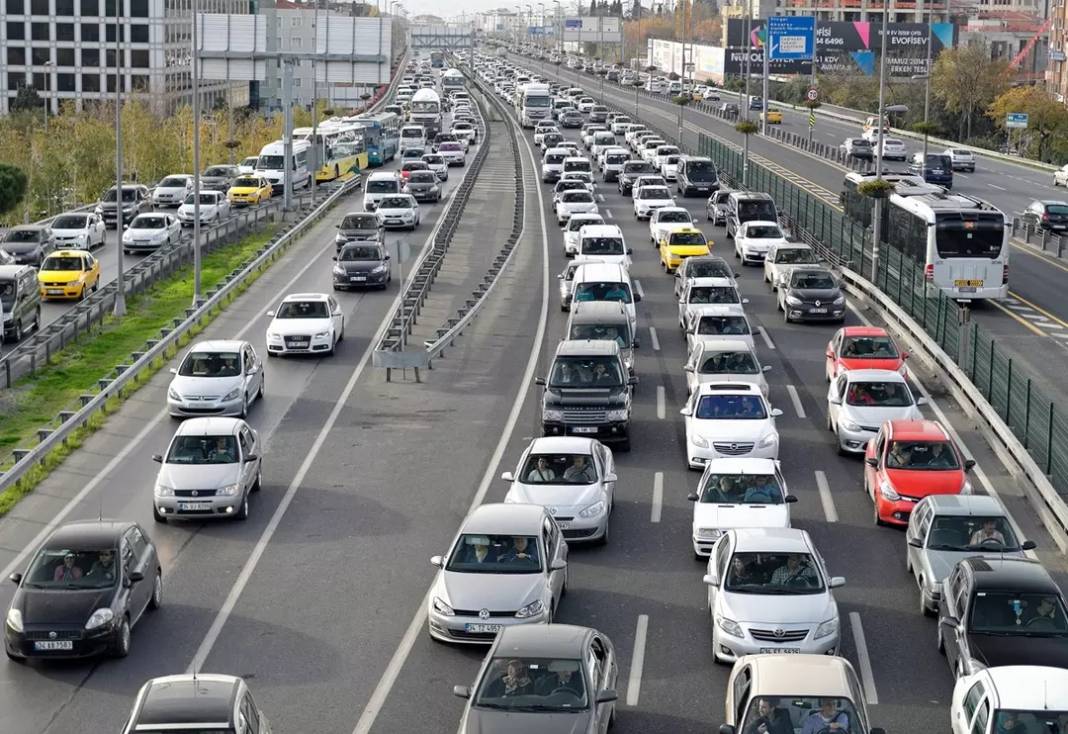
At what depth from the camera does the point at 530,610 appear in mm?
20031

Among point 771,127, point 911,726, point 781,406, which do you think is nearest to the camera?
point 911,726

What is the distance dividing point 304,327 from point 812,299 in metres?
13.0

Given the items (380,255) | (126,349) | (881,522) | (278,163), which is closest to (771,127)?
(278,163)

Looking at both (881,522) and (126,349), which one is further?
(126,349)

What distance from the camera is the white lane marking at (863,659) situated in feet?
62.1

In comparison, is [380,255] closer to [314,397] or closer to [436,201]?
[314,397]

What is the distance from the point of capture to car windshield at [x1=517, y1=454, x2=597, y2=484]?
25.1m

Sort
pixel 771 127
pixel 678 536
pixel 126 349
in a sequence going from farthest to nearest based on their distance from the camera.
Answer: pixel 771 127 → pixel 126 349 → pixel 678 536

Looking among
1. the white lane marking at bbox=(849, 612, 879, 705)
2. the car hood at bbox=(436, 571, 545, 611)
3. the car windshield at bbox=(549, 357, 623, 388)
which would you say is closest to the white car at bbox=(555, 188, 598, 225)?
the car windshield at bbox=(549, 357, 623, 388)

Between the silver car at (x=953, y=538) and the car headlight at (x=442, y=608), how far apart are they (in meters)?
6.12

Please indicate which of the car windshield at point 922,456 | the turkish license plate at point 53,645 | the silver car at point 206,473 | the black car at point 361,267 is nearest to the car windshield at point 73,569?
the turkish license plate at point 53,645

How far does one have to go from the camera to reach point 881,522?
85.0 feet

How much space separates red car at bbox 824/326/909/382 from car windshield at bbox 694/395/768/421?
205 inches

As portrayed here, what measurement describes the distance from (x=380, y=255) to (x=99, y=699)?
31.0 m
